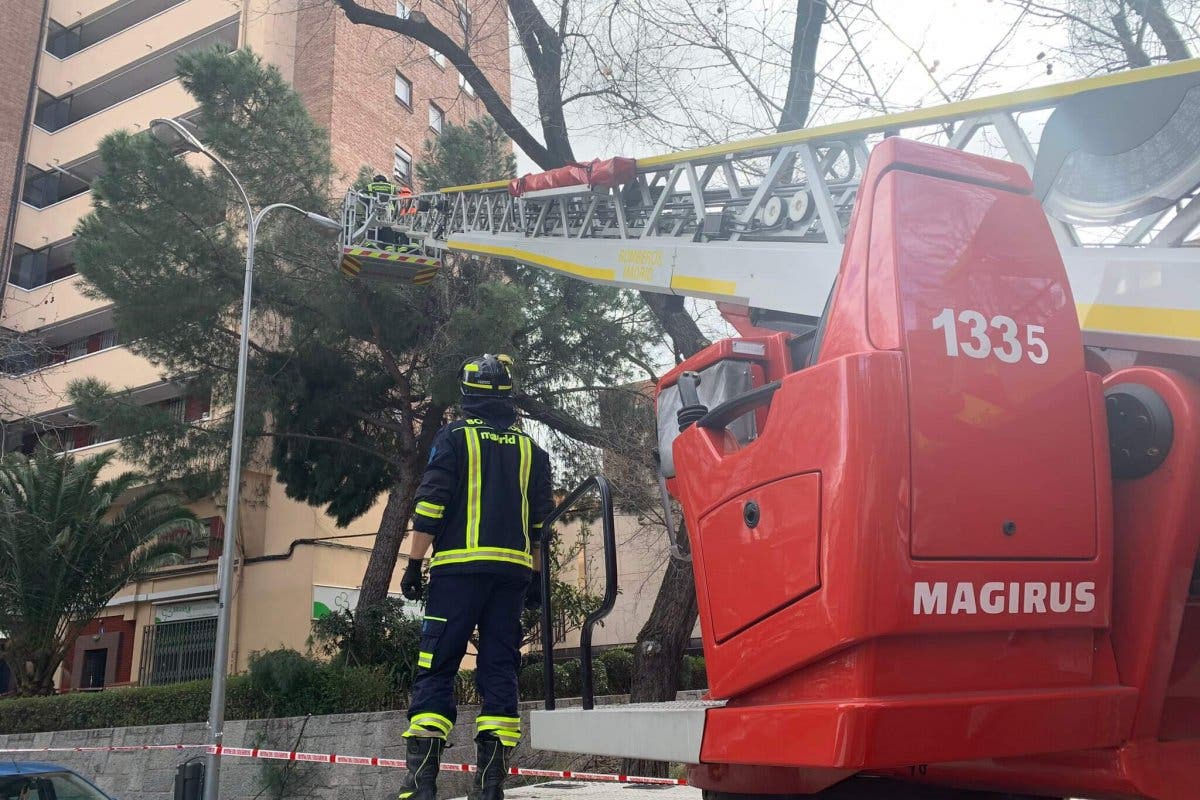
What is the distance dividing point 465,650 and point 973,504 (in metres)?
2.27

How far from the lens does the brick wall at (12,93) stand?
29.9 meters

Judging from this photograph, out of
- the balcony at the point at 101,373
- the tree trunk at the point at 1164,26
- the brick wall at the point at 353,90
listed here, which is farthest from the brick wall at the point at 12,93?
the tree trunk at the point at 1164,26

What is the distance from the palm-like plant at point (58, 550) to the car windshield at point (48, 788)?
342 inches

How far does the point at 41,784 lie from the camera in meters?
6.93

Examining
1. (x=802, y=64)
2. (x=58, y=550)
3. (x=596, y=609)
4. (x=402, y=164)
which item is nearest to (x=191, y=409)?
Answer: (x=58, y=550)

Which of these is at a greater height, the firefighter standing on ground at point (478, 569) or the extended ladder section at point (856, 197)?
the extended ladder section at point (856, 197)

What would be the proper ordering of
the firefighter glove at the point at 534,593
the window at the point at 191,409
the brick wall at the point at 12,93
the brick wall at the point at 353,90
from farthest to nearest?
the brick wall at the point at 12,93, the brick wall at the point at 353,90, the window at the point at 191,409, the firefighter glove at the point at 534,593

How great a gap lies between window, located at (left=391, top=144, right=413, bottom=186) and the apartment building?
0.20 feet

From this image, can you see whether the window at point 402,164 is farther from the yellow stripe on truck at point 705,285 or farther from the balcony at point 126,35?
the yellow stripe on truck at point 705,285

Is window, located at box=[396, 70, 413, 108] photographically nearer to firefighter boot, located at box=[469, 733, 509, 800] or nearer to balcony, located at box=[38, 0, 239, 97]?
balcony, located at box=[38, 0, 239, 97]

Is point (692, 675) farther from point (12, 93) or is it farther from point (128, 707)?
point (12, 93)

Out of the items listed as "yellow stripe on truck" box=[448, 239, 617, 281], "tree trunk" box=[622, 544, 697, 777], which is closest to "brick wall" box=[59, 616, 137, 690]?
"tree trunk" box=[622, 544, 697, 777]

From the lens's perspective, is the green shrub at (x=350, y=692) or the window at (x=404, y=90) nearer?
the green shrub at (x=350, y=692)

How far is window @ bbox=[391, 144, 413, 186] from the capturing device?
26.9 meters
